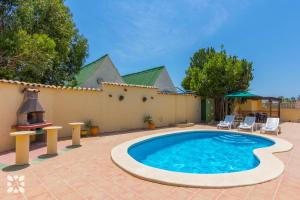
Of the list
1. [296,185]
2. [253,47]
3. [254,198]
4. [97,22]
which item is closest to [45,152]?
[254,198]

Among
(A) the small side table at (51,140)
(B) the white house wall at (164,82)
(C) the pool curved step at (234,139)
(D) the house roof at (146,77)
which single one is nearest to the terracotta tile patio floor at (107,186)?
(A) the small side table at (51,140)

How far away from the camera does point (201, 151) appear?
9.37 metres

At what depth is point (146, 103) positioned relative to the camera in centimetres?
1480

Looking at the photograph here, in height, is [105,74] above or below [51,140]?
above

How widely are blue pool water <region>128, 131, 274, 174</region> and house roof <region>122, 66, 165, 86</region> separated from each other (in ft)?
35.1

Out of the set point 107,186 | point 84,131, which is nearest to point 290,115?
point 84,131

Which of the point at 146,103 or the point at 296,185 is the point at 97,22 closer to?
the point at 146,103

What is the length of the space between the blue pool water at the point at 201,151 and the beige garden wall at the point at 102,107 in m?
3.72

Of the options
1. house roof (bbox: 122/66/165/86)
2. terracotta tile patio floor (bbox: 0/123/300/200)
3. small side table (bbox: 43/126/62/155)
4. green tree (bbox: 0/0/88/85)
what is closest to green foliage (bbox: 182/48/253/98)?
house roof (bbox: 122/66/165/86)

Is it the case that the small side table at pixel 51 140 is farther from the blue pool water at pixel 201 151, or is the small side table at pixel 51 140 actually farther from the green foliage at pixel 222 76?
the green foliage at pixel 222 76

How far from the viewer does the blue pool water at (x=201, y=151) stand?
268 inches

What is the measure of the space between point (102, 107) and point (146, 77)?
11976mm

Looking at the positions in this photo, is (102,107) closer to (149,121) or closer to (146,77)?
(149,121)

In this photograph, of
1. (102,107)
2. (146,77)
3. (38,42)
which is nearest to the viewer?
(38,42)
